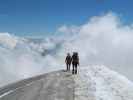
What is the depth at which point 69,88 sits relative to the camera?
24.2m

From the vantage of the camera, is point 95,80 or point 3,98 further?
point 95,80

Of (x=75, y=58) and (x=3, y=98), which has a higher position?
(x=75, y=58)

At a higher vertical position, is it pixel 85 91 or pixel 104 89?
pixel 104 89

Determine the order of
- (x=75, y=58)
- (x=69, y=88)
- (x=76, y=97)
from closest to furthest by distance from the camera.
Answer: (x=76, y=97) → (x=69, y=88) → (x=75, y=58)

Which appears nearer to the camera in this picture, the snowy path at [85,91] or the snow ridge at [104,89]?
the snow ridge at [104,89]

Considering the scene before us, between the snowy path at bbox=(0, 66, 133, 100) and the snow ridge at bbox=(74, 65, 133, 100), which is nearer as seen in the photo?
the snow ridge at bbox=(74, 65, 133, 100)

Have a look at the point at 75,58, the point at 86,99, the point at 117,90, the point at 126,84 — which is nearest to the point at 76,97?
the point at 86,99

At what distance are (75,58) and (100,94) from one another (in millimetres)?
12628

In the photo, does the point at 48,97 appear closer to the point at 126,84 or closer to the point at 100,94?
the point at 100,94

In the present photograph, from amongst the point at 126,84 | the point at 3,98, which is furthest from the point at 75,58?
the point at 3,98

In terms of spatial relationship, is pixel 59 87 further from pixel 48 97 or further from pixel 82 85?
pixel 48 97

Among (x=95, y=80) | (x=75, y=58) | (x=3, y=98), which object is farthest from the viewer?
(x=75, y=58)

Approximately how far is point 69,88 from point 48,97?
3.41m

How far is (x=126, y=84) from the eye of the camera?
2323 cm
